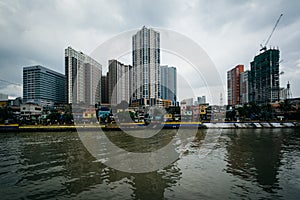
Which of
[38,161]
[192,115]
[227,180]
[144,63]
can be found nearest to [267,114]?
[192,115]

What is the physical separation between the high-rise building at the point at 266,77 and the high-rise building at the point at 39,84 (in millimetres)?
69992

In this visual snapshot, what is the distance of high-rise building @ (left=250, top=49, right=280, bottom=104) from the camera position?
57.5 metres

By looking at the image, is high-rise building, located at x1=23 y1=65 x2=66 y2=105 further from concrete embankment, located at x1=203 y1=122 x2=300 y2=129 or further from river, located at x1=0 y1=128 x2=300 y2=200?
river, located at x1=0 y1=128 x2=300 y2=200

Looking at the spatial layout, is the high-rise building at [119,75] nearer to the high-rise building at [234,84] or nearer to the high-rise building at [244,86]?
the high-rise building at [244,86]

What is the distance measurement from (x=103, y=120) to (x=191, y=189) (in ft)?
112

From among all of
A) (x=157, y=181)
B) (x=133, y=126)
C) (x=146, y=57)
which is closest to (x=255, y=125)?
(x=133, y=126)

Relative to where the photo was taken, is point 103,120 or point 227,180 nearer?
point 227,180

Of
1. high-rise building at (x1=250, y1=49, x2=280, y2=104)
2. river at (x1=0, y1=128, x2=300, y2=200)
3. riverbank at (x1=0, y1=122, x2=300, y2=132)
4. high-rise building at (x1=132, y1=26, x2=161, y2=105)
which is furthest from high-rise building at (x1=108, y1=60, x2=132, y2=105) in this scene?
high-rise building at (x1=250, y1=49, x2=280, y2=104)

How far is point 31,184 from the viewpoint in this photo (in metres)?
5.45

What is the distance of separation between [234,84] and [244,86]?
139 inches

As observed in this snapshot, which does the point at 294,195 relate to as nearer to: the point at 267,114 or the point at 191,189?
the point at 191,189

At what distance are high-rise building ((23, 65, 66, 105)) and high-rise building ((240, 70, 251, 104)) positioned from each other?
68512mm

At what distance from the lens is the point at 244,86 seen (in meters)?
68.9

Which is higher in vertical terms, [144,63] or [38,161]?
[144,63]
